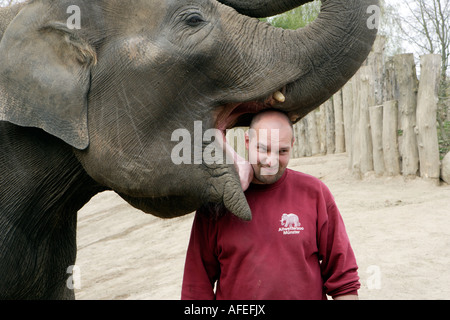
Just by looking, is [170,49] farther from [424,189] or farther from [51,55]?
[424,189]

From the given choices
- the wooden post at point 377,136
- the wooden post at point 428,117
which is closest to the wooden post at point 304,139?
the wooden post at point 377,136

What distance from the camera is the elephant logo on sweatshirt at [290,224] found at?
232 centimetres

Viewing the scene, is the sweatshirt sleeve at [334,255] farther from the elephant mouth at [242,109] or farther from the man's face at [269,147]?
the elephant mouth at [242,109]

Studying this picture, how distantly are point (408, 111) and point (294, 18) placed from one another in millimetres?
8195

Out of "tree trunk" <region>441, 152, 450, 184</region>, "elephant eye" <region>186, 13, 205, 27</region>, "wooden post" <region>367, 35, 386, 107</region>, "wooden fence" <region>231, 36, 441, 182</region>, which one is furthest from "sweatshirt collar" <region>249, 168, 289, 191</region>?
"wooden post" <region>367, 35, 386, 107</region>

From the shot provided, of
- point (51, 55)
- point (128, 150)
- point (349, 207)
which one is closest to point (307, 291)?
point (128, 150)

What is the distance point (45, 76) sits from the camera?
7.11 feet

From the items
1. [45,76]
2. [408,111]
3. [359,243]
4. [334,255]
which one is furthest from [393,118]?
[45,76]

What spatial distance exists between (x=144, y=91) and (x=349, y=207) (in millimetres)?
6196

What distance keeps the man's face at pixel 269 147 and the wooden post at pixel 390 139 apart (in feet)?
24.4

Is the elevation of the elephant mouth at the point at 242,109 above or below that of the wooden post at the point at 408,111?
above

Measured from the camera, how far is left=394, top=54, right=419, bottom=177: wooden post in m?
8.98

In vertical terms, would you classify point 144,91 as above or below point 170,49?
below

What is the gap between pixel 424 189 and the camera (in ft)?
27.6
